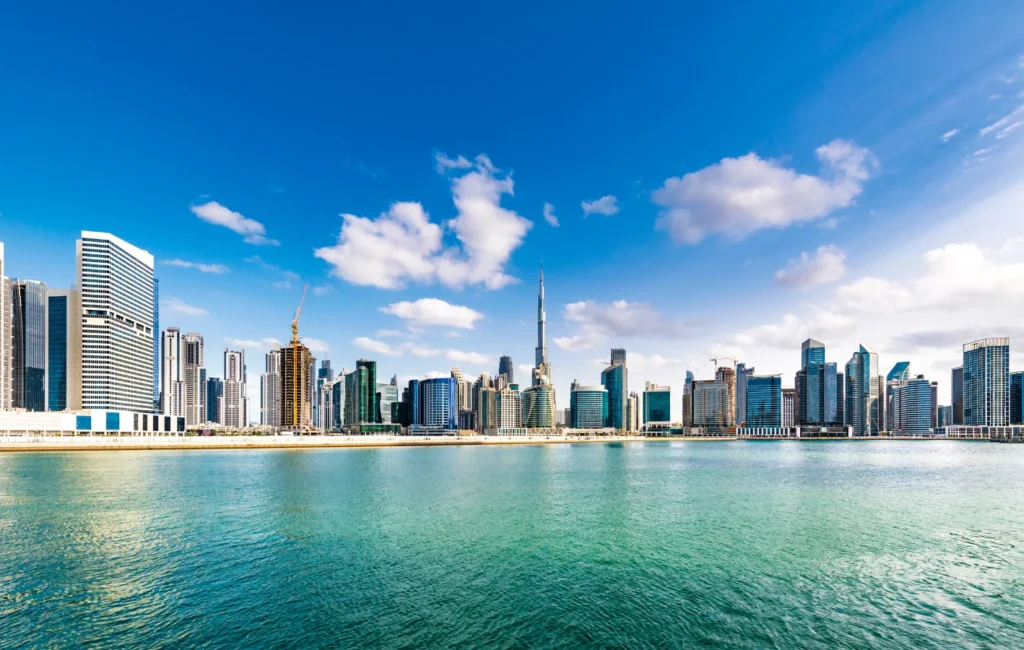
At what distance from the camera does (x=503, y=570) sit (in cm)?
3422

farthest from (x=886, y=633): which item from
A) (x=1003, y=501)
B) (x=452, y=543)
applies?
(x=1003, y=501)

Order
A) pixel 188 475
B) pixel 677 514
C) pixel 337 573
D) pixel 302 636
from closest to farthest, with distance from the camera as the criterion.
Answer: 1. pixel 302 636
2. pixel 337 573
3. pixel 677 514
4. pixel 188 475

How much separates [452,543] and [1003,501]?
253 ft

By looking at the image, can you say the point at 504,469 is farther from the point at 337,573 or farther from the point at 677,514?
the point at 337,573

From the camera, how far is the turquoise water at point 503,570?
24.8 meters

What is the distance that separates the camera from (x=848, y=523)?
1973 inches

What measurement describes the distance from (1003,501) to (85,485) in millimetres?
132682

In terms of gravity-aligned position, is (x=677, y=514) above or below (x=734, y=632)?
below

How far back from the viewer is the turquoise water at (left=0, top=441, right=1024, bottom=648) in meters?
24.8

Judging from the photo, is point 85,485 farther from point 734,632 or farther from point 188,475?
point 734,632

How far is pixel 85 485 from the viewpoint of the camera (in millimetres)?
71938

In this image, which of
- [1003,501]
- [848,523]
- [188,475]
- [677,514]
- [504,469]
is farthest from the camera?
[504,469]

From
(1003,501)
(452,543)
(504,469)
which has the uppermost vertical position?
(452,543)

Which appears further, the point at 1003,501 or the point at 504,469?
the point at 504,469
